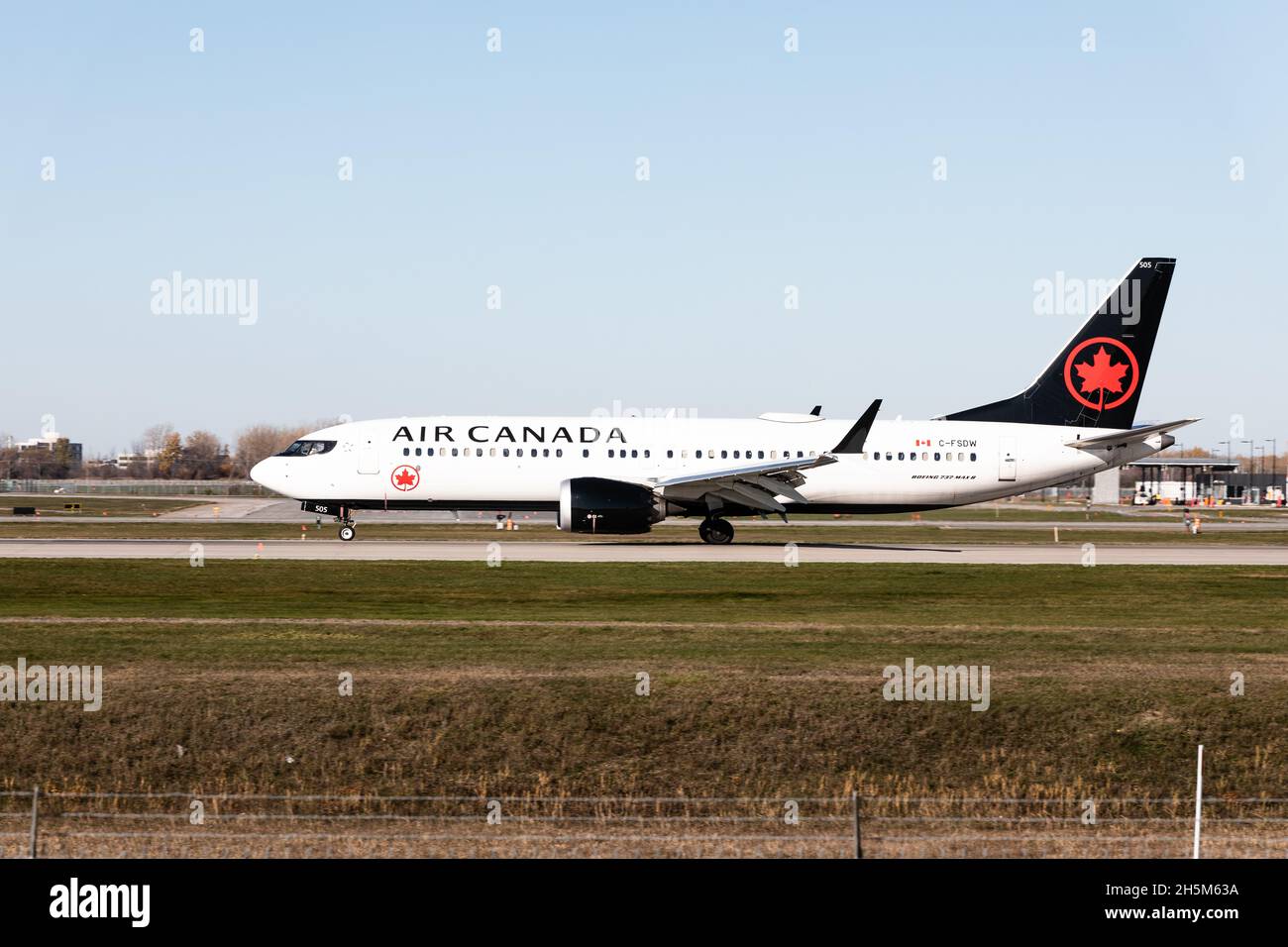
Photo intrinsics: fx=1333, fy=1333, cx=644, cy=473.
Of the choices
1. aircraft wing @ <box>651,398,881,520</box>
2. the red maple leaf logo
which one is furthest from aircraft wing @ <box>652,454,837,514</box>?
the red maple leaf logo

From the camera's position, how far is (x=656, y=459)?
5572 centimetres

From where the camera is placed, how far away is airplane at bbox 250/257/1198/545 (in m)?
54.6

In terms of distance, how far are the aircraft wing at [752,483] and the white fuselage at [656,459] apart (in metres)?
0.38

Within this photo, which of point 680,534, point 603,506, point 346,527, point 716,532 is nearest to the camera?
point 603,506

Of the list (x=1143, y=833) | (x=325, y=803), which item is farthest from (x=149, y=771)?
(x=1143, y=833)

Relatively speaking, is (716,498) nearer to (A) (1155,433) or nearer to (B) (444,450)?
(B) (444,450)

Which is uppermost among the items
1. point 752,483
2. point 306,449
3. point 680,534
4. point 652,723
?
point 306,449

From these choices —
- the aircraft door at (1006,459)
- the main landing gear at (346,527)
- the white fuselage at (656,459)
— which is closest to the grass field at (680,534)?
the main landing gear at (346,527)

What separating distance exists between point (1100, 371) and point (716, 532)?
18.9 m

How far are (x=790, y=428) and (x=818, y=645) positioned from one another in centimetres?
2930
